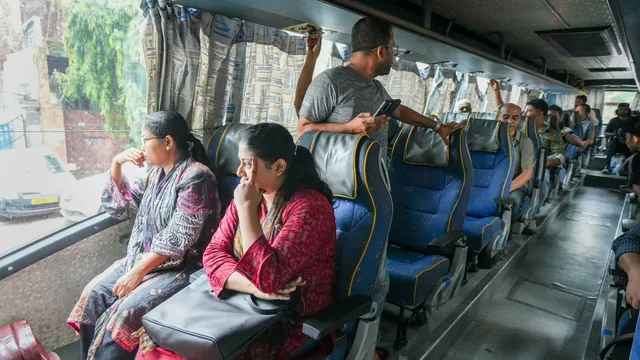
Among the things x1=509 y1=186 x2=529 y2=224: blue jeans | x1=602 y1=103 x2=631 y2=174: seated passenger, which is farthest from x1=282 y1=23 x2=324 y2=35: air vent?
x1=602 y1=103 x2=631 y2=174: seated passenger

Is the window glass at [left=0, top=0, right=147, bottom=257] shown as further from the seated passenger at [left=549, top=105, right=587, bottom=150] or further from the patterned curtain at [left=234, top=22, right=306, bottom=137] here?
the seated passenger at [left=549, top=105, right=587, bottom=150]

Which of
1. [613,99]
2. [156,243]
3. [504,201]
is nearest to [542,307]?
[504,201]

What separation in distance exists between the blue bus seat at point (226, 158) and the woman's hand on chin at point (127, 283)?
0.56 m

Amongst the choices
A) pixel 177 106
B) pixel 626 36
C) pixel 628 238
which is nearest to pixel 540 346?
pixel 628 238

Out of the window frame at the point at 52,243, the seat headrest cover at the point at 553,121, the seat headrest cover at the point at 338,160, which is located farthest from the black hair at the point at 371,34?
the seat headrest cover at the point at 553,121

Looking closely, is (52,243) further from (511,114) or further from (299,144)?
(511,114)

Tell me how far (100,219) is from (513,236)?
3.57 m

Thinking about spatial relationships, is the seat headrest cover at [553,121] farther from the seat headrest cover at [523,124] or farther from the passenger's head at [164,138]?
the passenger's head at [164,138]

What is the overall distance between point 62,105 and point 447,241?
205cm

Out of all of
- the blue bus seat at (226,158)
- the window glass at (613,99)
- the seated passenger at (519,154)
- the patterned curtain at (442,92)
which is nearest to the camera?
the blue bus seat at (226,158)

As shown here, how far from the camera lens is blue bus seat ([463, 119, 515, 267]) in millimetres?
2951

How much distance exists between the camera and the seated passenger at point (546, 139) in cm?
442

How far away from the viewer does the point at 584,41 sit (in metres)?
4.22

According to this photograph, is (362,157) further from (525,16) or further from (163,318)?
(525,16)
